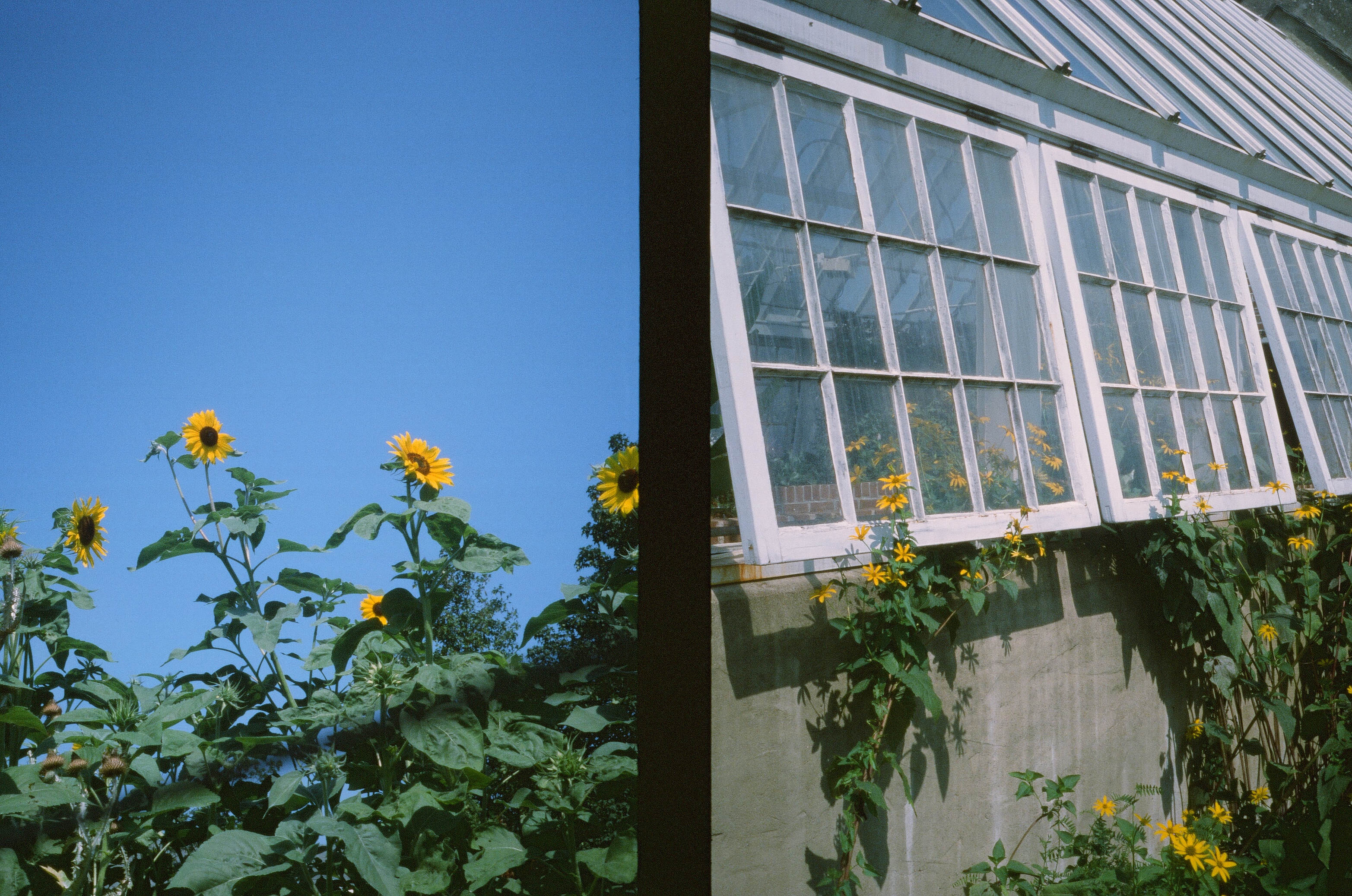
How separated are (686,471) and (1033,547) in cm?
155

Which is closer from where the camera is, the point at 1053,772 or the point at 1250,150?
the point at 1053,772

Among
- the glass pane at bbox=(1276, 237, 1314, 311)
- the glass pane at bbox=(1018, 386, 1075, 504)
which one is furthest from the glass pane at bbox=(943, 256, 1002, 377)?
the glass pane at bbox=(1276, 237, 1314, 311)

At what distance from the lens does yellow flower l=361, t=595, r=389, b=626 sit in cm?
102

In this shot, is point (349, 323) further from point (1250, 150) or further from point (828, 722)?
point (1250, 150)

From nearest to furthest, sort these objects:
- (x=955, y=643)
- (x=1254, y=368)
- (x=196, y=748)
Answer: (x=196, y=748), (x=955, y=643), (x=1254, y=368)

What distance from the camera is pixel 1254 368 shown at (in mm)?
2857

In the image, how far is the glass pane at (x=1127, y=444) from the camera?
7.32 ft

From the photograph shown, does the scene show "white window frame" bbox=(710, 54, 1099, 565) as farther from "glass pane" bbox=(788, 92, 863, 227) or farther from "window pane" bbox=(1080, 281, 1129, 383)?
"window pane" bbox=(1080, 281, 1129, 383)

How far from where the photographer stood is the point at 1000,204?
2.12 meters

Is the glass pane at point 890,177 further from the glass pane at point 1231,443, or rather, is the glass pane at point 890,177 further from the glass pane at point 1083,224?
the glass pane at point 1231,443

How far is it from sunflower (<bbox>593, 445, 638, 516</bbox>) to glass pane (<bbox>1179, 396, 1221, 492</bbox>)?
2331 millimetres

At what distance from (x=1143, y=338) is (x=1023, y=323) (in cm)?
69

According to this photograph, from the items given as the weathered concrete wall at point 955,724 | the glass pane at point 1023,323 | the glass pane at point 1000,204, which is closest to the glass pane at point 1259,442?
the weathered concrete wall at point 955,724

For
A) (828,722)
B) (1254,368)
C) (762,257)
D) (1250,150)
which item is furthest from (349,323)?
(1250,150)
